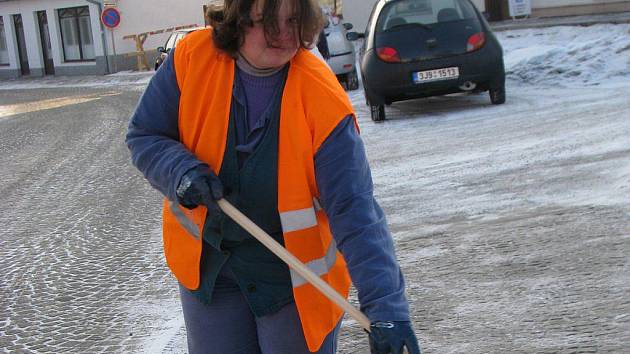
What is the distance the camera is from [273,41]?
7.50 feet

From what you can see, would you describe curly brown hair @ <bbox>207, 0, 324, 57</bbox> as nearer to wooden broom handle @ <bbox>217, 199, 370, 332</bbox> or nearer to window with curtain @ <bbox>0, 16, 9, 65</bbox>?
wooden broom handle @ <bbox>217, 199, 370, 332</bbox>

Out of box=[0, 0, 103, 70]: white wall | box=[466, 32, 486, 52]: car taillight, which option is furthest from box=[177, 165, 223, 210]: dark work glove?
box=[0, 0, 103, 70]: white wall

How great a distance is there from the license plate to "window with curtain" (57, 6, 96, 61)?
2855cm

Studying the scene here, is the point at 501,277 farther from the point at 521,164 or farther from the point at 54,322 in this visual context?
the point at 521,164

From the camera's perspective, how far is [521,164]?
7594 millimetres

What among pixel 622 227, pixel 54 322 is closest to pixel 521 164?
pixel 622 227

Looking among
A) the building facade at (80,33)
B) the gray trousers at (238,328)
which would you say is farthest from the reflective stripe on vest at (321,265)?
the building facade at (80,33)

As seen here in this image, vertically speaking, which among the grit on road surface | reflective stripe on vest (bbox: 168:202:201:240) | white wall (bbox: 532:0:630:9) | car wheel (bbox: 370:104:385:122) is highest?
reflective stripe on vest (bbox: 168:202:201:240)

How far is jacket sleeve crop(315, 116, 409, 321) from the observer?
2.25 metres

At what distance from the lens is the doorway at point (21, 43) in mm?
40281

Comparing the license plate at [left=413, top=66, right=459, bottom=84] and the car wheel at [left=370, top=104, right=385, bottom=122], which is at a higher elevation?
the license plate at [left=413, top=66, right=459, bottom=84]

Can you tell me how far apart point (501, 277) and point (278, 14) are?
9.71 ft

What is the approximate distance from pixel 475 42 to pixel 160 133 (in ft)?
29.5

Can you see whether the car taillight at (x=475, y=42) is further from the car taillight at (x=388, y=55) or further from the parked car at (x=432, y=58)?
the car taillight at (x=388, y=55)
